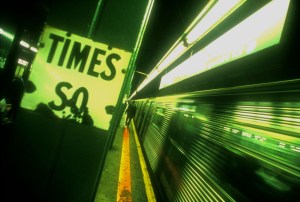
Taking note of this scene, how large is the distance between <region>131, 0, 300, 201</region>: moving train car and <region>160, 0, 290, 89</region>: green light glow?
1 centimetres

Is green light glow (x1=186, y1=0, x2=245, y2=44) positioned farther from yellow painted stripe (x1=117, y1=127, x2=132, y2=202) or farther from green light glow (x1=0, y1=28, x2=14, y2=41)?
green light glow (x1=0, y1=28, x2=14, y2=41)

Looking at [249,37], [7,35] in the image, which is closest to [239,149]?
[249,37]

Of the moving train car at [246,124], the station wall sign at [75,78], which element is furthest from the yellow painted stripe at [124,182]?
the station wall sign at [75,78]

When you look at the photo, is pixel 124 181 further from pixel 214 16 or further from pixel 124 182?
pixel 214 16

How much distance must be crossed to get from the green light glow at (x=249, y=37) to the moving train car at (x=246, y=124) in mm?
13

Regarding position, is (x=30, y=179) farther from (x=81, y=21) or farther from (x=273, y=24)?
(x=273, y=24)

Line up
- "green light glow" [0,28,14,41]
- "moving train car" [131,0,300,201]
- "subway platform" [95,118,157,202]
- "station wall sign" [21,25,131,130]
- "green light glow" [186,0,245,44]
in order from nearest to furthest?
"station wall sign" [21,25,131,130]
"moving train car" [131,0,300,201]
"green light glow" [186,0,245,44]
"green light glow" [0,28,14,41]
"subway platform" [95,118,157,202]

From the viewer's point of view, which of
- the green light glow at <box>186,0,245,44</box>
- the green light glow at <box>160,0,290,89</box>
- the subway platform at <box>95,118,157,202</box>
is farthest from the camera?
the subway platform at <box>95,118,157,202</box>

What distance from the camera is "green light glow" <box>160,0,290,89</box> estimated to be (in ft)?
7.93

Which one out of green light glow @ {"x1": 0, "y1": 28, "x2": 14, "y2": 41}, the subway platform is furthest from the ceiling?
the subway platform

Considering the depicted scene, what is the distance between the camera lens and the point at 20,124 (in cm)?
192

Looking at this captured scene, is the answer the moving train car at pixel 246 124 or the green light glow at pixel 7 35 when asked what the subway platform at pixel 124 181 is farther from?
the green light glow at pixel 7 35

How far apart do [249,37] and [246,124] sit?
112 centimetres

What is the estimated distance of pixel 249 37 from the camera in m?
2.96
